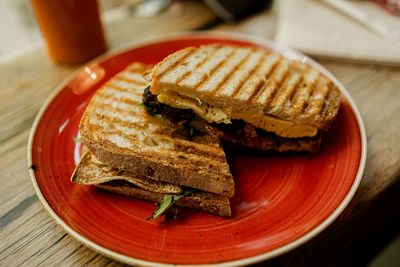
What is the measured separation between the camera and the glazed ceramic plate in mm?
1278

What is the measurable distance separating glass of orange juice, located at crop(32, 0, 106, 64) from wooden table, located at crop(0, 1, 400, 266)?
3.8 inches

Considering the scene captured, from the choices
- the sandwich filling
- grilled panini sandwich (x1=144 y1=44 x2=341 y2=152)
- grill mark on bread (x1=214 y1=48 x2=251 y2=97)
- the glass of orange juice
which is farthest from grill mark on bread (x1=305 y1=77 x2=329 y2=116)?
the glass of orange juice

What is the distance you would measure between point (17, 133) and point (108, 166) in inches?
24.4

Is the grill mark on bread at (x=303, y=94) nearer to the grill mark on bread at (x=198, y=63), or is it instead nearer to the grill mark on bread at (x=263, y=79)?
the grill mark on bread at (x=263, y=79)

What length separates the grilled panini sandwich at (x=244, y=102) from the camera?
164 cm

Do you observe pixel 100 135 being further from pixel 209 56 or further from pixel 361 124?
pixel 361 124

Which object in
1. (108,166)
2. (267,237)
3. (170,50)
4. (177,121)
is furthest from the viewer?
(170,50)

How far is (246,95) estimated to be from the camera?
1.64m

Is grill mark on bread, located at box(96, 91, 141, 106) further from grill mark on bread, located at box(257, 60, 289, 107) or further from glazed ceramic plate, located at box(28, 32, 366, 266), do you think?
grill mark on bread, located at box(257, 60, 289, 107)

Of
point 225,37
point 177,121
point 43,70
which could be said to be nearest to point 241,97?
point 177,121

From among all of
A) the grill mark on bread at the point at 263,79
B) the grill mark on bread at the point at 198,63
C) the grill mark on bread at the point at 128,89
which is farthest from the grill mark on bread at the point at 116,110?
the grill mark on bread at the point at 263,79

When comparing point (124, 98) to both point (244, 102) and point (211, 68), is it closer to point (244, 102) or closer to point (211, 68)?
point (211, 68)

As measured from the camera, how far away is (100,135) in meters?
1.60

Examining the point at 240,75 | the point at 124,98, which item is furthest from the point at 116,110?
the point at 240,75
